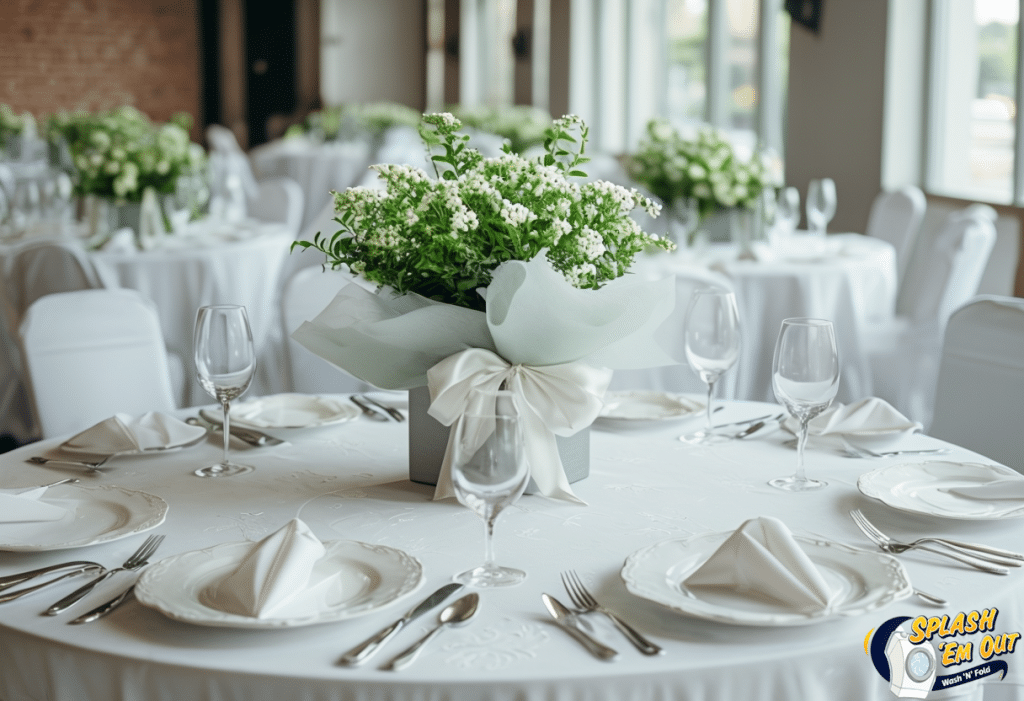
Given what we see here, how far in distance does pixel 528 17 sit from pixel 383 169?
10658mm

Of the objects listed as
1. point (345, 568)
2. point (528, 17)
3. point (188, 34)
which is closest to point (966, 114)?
point (345, 568)

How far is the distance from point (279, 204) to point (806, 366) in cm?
481

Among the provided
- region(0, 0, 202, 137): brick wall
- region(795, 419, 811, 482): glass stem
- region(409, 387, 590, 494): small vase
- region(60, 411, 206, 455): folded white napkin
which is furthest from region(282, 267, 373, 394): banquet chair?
region(0, 0, 202, 137): brick wall

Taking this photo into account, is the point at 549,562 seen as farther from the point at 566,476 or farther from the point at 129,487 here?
the point at 129,487

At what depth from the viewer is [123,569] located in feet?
4.16

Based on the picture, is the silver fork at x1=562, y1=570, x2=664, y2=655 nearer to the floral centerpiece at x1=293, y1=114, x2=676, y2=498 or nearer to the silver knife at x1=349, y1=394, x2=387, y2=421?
the floral centerpiece at x1=293, y1=114, x2=676, y2=498

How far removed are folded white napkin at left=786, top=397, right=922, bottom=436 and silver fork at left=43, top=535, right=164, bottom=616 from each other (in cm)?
107

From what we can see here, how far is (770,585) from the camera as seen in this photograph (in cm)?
115

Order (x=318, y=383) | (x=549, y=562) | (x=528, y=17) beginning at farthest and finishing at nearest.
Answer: (x=528, y=17) → (x=318, y=383) → (x=549, y=562)

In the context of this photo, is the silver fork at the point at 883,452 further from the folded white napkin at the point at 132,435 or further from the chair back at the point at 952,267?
the chair back at the point at 952,267

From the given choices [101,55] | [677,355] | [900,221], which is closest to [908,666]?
[677,355]

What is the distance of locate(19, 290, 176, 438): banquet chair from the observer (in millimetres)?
2330

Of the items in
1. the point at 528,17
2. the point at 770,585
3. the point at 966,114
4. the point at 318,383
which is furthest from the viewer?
the point at 528,17

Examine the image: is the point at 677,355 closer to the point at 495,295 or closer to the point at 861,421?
the point at 861,421
